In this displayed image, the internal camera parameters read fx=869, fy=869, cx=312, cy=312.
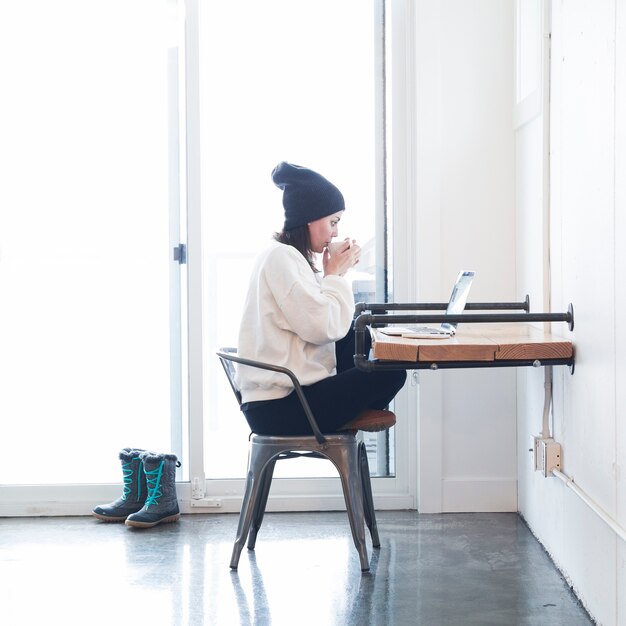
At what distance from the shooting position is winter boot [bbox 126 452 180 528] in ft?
10.3

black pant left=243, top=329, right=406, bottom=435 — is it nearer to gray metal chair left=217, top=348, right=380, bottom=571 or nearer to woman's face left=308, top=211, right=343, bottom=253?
gray metal chair left=217, top=348, right=380, bottom=571

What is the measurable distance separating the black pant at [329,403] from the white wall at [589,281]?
0.54 m

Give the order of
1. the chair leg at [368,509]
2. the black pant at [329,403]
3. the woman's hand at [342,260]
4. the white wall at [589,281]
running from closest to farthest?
1. the white wall at [589,281]
2. the black pant at [329,403]
3. the woman's hand at [342,260]
4. the chair leg at [368,509]

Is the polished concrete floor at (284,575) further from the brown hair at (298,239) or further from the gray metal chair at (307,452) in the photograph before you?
the brown hair at (298,239)

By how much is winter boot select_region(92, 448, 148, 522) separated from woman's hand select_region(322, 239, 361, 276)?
1079mm

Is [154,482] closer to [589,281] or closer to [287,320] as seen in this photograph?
[287,320]

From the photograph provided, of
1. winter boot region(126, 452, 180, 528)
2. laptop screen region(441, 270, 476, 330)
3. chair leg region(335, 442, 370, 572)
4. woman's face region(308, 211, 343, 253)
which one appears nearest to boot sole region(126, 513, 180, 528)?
winter boot region(126, 452, 180, 528)

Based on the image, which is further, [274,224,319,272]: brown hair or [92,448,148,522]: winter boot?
[92,448,148,522]: winter boot

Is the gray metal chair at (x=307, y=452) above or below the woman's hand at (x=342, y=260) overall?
below

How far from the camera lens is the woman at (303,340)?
8.30 ft

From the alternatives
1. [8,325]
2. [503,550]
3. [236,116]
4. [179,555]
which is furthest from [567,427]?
[8,325]

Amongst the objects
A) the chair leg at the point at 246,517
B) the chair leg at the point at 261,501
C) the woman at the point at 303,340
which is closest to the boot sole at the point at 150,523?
the chair leg at the point at 261,501

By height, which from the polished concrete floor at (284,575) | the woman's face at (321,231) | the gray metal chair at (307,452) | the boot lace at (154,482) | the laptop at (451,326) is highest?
the woman's face at (321,231)

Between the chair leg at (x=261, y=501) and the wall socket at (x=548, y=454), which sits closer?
the wall socket at (x=548, y=454)
